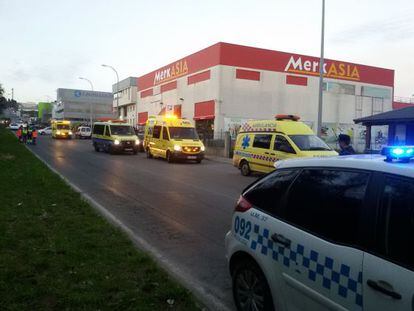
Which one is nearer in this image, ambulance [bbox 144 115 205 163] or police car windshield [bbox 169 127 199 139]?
ambulance [bbox 144 115 205 163]

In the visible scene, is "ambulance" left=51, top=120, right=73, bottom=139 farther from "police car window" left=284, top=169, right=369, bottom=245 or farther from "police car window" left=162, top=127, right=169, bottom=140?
"police car window" left=284, top=169, right=369, bottom=245

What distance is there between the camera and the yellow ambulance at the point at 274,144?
52.0 ft

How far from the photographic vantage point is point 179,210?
9.94 metres

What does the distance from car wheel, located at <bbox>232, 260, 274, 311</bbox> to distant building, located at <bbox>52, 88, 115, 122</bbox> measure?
115 meters

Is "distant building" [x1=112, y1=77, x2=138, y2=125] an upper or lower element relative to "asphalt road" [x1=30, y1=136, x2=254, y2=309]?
upper

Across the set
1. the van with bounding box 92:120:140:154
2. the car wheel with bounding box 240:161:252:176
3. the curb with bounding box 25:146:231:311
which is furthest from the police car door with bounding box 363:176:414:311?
the van with bounding box 92:120:140:154

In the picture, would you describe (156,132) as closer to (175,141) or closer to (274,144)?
(175,141)

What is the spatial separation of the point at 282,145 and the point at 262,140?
3.93 ft

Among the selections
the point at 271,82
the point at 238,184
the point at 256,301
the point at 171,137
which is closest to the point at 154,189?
the point at 238,184

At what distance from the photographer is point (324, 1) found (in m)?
22.8

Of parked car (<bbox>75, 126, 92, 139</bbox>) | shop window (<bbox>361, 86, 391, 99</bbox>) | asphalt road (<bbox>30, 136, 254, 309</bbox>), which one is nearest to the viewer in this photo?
asphalt road (<bbox>30, 136, 254, 309</bbox>)

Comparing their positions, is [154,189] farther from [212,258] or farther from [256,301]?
[256,301]

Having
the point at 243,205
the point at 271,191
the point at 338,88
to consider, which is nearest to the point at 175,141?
the point at 243,205

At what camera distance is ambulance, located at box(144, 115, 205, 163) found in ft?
78.6
